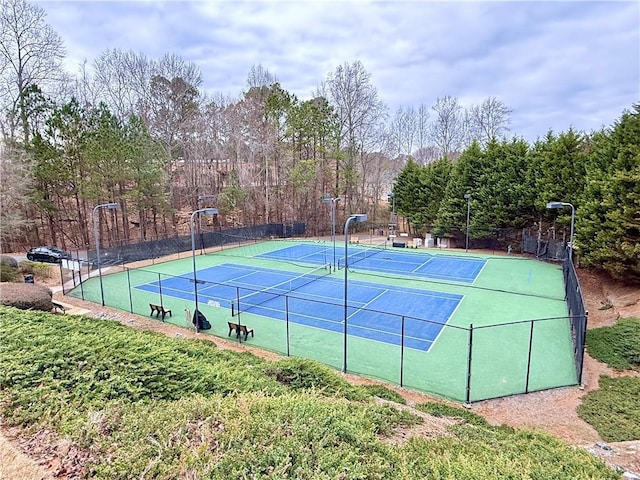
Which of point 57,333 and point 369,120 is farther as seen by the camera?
→ point 369,120

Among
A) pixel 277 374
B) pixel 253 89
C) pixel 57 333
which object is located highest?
pixel 253 89

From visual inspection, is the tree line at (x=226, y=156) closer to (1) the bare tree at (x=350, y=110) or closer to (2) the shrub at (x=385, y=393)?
(1) the bare tree at (x=350, y=110)

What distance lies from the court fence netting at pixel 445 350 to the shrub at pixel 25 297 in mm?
3657

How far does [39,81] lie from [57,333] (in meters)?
34.2

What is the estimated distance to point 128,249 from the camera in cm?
2708

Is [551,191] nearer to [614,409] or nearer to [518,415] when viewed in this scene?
[614,409]

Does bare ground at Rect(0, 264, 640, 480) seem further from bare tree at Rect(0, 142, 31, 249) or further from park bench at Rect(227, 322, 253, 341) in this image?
bare tree at Rect(0, 142, 31, 249)

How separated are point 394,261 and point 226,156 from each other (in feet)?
78.3

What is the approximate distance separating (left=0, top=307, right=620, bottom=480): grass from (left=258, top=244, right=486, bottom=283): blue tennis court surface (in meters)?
18.5

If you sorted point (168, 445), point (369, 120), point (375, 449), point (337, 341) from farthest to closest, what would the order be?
point (369, 120) < point (337, 341) < point (375, 449) < point (168, 445)

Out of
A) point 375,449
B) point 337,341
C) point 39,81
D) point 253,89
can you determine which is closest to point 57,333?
point 375,449

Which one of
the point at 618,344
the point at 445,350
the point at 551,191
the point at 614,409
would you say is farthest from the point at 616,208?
the point at 614,409

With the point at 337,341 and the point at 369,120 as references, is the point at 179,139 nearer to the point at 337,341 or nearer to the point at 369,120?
the point at 369,120

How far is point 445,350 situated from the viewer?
42.7 ft
